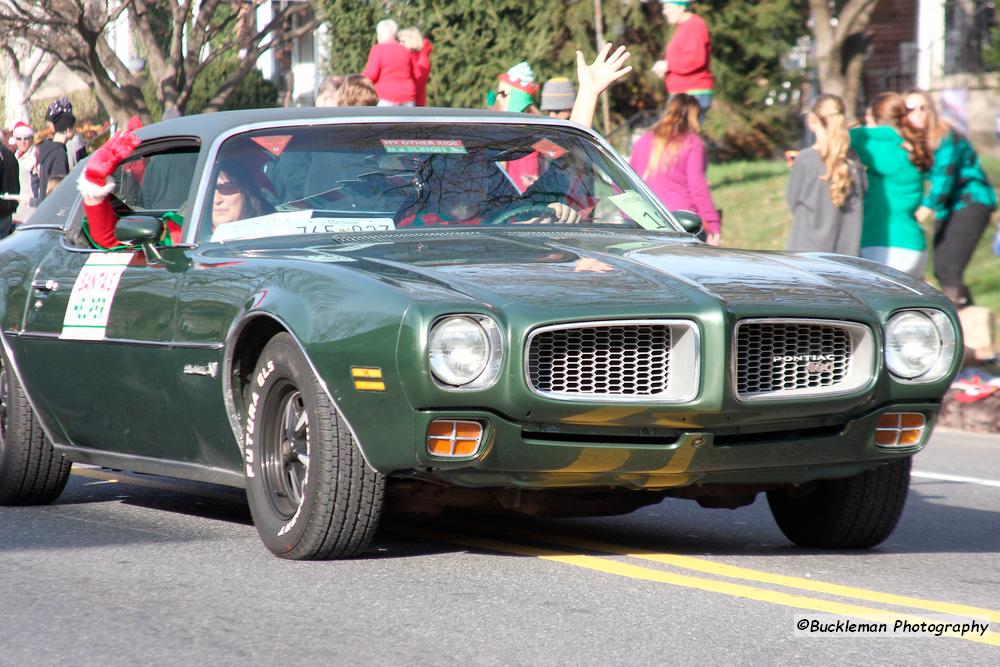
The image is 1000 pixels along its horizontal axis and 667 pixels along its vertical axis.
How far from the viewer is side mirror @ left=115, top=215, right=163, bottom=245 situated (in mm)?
6105

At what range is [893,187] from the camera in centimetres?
1129

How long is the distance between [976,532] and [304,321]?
284cm

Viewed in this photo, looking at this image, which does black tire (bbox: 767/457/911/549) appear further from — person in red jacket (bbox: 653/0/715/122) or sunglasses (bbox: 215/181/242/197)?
person in red jacket (bbox: 653/0/715/122)

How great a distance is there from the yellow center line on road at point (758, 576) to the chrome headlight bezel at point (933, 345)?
2.28ft

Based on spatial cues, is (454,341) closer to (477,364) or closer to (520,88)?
(477,364)

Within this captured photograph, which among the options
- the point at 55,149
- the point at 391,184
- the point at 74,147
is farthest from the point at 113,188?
the point at 55,149

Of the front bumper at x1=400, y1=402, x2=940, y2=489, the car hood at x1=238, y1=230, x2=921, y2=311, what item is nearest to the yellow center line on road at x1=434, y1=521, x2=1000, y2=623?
the front bumper at x1=400, y1=402, x2=940, y2=489

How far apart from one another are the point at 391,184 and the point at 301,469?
1264 mm

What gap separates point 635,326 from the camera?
506 centimetres

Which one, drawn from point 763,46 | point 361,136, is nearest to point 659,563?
point 361,136

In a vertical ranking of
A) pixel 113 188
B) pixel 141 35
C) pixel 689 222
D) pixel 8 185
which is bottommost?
pixel 8 185

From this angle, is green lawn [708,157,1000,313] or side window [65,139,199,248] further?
green lawn [708,157,1000,313]

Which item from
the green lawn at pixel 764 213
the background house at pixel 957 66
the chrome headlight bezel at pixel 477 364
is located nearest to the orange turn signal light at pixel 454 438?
the chrome headlight bezel at pixel 477 364

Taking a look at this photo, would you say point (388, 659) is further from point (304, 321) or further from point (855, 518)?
point (855, 518)
